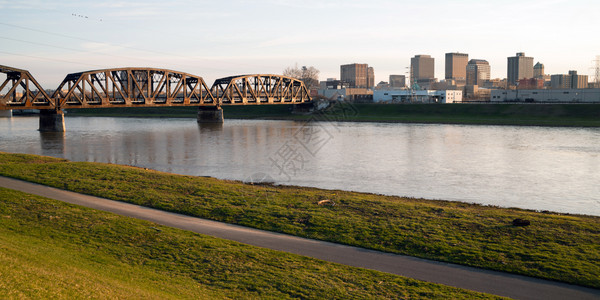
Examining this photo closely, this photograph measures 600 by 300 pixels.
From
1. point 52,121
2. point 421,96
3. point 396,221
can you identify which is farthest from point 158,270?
point 421,96

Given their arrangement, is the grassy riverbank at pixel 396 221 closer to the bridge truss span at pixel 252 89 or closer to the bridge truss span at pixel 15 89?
the bridge truss span at pixel 15 89

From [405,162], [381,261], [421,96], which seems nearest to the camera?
[381,261]

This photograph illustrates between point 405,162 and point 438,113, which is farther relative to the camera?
point 438,113

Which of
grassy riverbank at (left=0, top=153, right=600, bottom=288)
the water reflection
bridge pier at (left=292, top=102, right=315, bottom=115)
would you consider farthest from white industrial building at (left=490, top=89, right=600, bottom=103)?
grassy riverbank at (left=0, top=153, right=600, bottom=288)

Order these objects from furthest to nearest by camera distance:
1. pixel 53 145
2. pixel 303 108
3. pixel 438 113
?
1. pixel 303 108
2. pixel 438 113
3. pixel 53 145

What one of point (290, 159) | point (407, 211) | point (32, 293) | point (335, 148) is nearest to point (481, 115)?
point (335, 148)

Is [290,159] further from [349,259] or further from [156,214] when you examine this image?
[349,259]

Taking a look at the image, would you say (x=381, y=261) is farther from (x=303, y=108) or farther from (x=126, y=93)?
(x=303, y=108)

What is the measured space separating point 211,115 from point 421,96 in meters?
73.2

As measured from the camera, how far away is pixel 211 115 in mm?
104812

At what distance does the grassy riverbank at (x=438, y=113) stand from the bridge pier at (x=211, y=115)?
1916 cm

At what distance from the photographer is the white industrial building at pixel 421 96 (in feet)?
486

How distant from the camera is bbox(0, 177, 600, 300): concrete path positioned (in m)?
11.9

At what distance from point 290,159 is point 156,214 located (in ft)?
77.1
